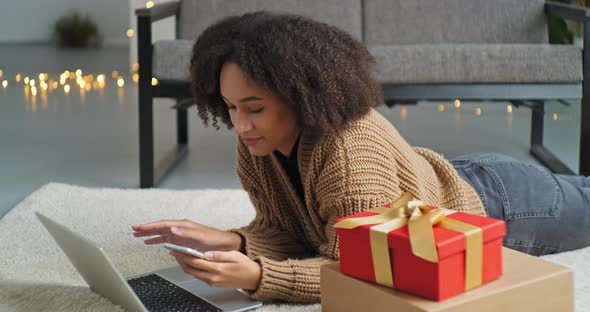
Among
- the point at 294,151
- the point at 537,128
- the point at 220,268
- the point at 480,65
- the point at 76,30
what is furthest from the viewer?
the point at 76,30

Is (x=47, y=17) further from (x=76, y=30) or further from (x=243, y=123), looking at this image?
(x=243, y=123)

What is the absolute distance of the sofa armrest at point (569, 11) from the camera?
2.63 metres

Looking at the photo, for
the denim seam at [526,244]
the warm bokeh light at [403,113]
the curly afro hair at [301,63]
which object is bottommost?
the warm bokeh light at [403,113]

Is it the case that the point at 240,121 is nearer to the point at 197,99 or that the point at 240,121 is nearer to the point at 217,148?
the point at 197,99

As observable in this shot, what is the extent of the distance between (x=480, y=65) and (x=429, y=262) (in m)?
1.54

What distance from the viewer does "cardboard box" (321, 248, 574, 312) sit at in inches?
47.7

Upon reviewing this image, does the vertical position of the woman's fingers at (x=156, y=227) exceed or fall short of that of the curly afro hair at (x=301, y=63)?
it falls short

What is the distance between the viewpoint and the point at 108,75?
5.54 meters

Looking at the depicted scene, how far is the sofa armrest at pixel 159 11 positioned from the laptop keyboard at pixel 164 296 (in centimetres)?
120

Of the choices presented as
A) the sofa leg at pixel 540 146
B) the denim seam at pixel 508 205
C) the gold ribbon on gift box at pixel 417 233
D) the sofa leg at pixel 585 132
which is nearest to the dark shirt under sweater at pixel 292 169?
the gold ribbon on gift box at pixel 417 233

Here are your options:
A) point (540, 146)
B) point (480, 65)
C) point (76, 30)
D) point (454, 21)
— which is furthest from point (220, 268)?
point (76, 30)

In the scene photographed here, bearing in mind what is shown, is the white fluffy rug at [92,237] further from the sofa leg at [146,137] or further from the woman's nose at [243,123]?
the woman's nose at [243,123]

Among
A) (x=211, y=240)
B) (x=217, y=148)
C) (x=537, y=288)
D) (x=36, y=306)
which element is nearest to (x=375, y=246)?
(x=537, y=288)

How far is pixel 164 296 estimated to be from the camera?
5.07 ft
